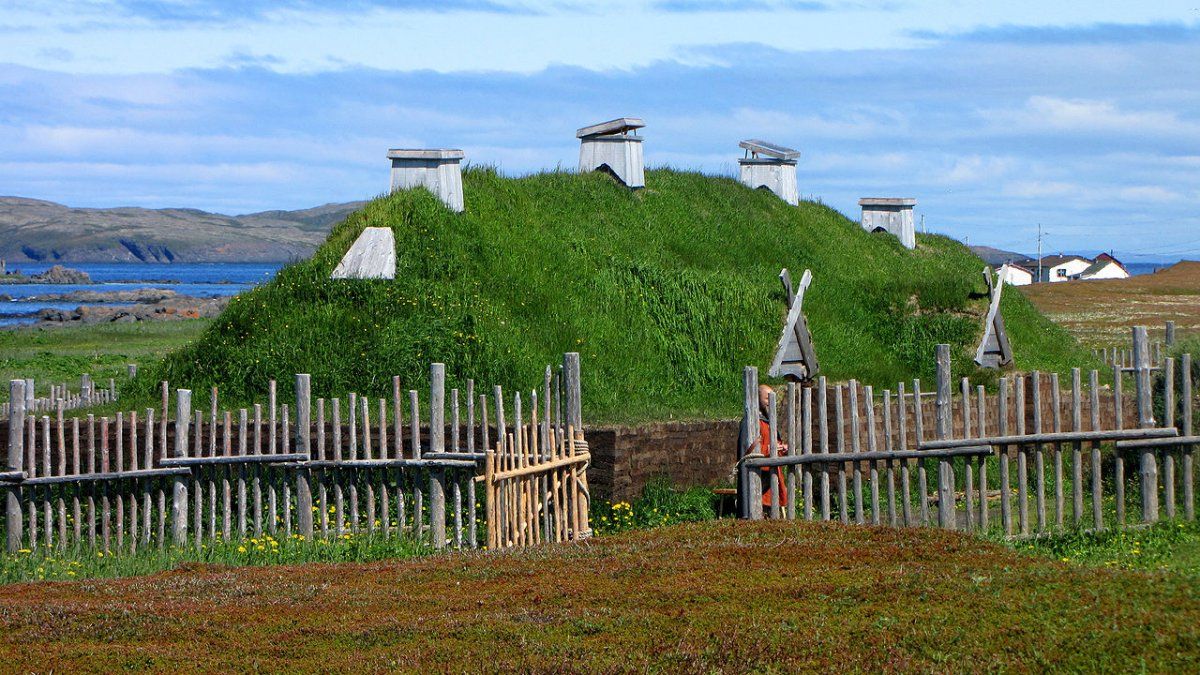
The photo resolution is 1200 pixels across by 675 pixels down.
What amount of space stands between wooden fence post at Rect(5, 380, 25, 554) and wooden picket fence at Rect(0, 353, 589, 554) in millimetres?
15

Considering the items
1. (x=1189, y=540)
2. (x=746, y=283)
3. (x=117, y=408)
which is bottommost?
(x=1189, y=540)

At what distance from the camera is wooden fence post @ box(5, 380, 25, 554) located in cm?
1559

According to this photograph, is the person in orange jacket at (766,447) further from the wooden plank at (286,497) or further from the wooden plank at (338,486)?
the wooden plank at (286,497)

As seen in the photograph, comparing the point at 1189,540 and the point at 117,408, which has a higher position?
the point at 117,408

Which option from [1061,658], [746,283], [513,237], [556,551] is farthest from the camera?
[746,283]

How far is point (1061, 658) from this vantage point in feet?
26.0

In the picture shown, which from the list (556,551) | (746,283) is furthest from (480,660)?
(746,283)

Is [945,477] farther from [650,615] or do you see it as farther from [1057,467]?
[650,615]

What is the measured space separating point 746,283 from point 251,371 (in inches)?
361

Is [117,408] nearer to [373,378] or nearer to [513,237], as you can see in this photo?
[373,378]

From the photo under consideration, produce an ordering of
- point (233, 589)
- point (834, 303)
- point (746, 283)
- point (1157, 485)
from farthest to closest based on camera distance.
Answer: point (834, 303) < point (746, 283) < point (1157, 485) < point (233, 589)

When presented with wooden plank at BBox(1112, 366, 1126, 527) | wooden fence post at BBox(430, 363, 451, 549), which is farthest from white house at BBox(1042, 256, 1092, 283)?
wooden fence post at BBox(430, 363, 451, 549)

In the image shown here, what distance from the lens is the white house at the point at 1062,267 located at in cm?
15600

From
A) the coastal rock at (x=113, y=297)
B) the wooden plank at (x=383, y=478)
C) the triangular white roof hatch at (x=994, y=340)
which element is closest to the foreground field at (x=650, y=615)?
the wooden plank at (x=383, y=478)
